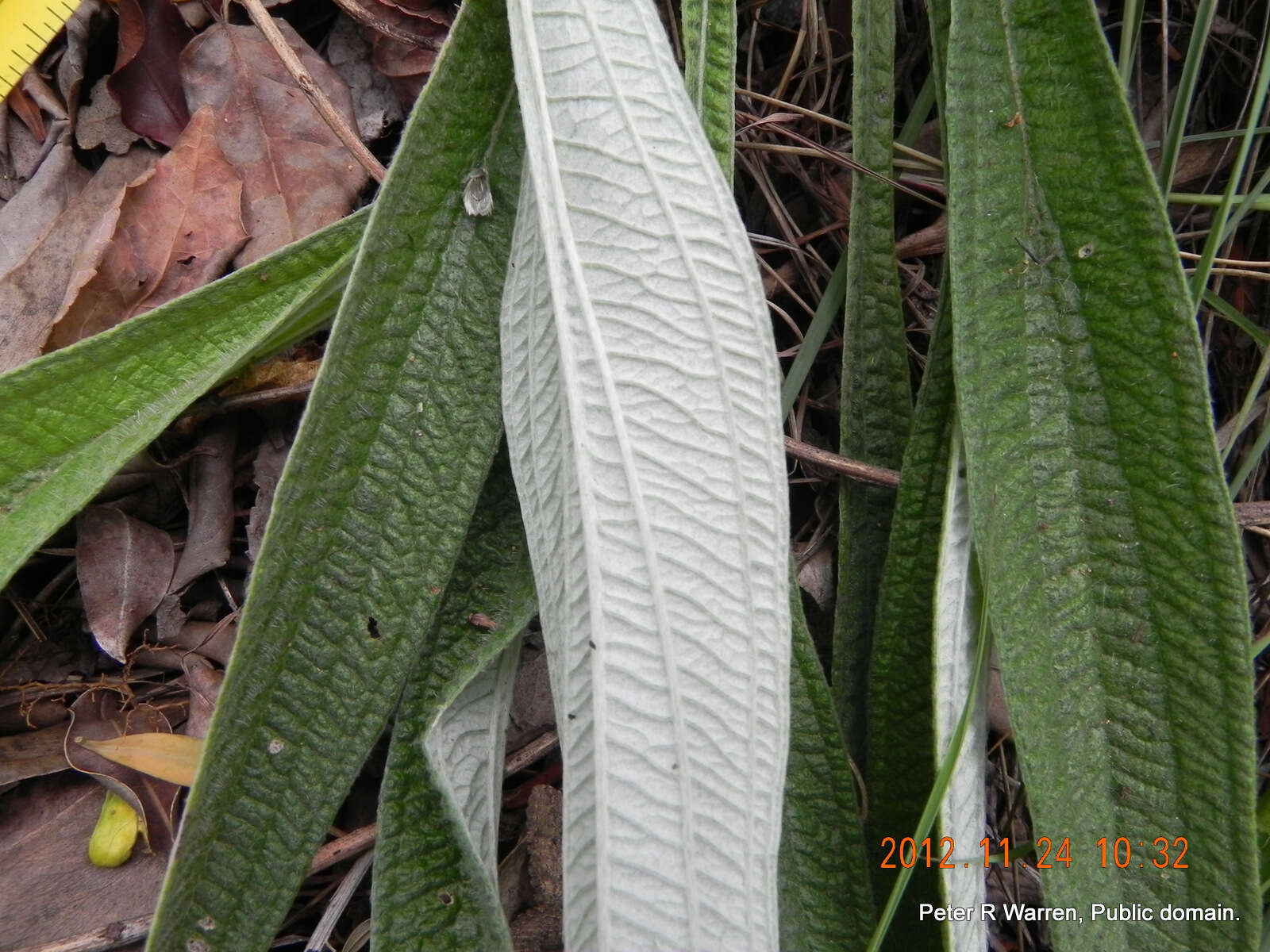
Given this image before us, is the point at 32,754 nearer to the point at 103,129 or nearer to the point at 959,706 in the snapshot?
the point at 103,129

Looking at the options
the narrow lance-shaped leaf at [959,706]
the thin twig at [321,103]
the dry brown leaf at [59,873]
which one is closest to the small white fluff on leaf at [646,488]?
the narrow lance-shaped leaf at [959,706]

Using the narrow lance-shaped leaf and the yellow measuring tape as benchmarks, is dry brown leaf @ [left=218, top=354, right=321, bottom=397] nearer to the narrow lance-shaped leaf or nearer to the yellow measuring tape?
the yellow measuring tape

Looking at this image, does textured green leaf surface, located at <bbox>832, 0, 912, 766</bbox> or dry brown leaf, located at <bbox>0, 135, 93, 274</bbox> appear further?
dry brown leaf, located at <bbox>0, 135, 93, 274</bbox>

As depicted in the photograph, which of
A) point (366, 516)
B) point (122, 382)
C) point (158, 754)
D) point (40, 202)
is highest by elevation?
point (40, 202)

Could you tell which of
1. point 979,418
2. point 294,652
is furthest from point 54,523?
point 979,418

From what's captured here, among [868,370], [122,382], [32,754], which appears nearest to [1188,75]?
[868,370]

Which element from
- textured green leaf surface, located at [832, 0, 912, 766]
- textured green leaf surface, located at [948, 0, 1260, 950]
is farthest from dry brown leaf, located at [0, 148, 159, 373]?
textured green leaf surface, located at [948, 0, 1260, 950]
